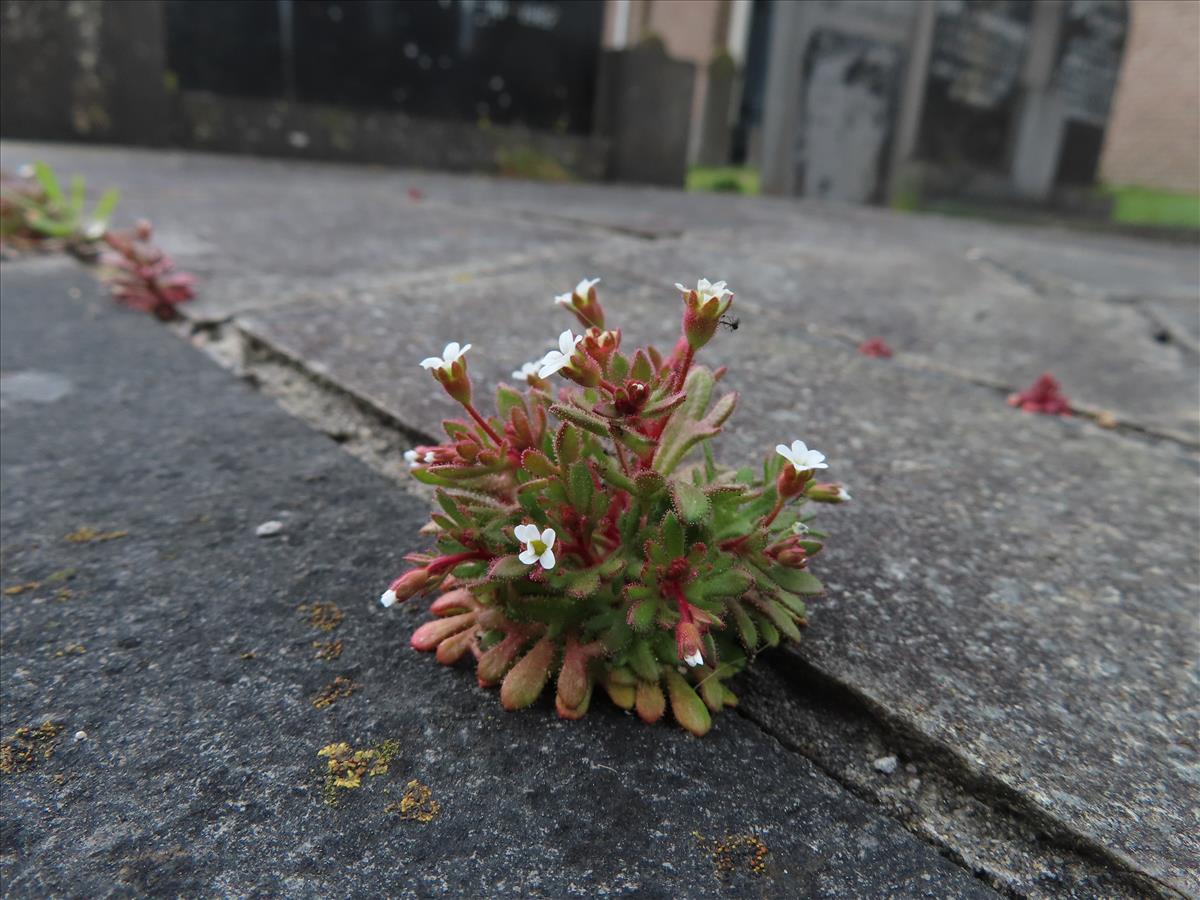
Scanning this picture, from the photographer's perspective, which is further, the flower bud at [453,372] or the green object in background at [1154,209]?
the green object in background at [1154,209]

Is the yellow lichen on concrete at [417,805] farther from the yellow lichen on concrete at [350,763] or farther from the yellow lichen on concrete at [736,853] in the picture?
the yellow lichen on concrete at [736,853]

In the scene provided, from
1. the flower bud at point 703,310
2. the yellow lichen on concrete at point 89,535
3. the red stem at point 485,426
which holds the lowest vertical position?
the yellow lichen on concrete at point 89,535

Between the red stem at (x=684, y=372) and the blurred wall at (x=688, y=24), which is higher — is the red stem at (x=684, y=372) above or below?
below

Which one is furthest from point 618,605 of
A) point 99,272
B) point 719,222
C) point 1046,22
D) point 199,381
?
point 1046,22

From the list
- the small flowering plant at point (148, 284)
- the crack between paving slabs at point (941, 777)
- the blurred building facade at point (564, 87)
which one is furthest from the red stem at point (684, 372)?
the blurred building facade at point (564, 87)

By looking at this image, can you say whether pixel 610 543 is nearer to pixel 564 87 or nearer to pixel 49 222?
pixel 49 222

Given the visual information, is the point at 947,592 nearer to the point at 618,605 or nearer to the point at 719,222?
the point at 618,605

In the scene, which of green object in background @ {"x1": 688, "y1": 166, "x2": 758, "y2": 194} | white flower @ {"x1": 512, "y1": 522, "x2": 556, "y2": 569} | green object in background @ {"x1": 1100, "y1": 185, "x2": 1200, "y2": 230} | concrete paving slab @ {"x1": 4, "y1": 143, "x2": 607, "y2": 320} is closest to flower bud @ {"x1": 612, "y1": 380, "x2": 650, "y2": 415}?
white flower @ {"x1": 512, "y1": 522, "x2": 556, "y2": 569}

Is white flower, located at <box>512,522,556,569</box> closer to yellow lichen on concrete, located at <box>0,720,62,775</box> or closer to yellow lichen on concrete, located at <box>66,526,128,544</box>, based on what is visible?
yellow lichen on concrete, located at <box>0,720,62,775</box>
